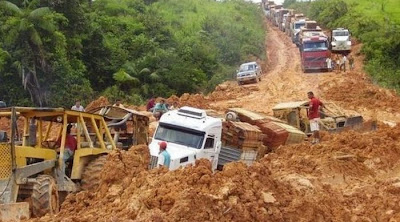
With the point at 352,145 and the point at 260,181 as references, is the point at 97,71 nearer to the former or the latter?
the point at 352,145

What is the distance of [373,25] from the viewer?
176 ft

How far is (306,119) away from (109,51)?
17.7 meters

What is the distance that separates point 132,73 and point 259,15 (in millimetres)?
37244

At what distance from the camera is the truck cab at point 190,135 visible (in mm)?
15969

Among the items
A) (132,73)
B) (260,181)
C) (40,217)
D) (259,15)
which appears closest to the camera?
(40,217)

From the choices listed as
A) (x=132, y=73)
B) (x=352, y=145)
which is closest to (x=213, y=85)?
(x=132, y=73)

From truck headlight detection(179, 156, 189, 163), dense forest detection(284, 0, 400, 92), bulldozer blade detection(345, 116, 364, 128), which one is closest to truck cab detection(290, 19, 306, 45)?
dense forest detection(284, 0, 400, 92)

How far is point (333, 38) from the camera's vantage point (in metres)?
45.9

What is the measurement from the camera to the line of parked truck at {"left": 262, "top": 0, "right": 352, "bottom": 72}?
132ft

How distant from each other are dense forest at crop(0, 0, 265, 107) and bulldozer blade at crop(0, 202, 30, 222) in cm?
1880

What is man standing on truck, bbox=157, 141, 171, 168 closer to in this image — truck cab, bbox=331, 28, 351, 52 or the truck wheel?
the truck wheel

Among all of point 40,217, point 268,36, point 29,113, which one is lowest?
point 268,36

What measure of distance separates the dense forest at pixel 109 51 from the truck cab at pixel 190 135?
14136mm

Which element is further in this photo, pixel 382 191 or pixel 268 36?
pixel 268 36
